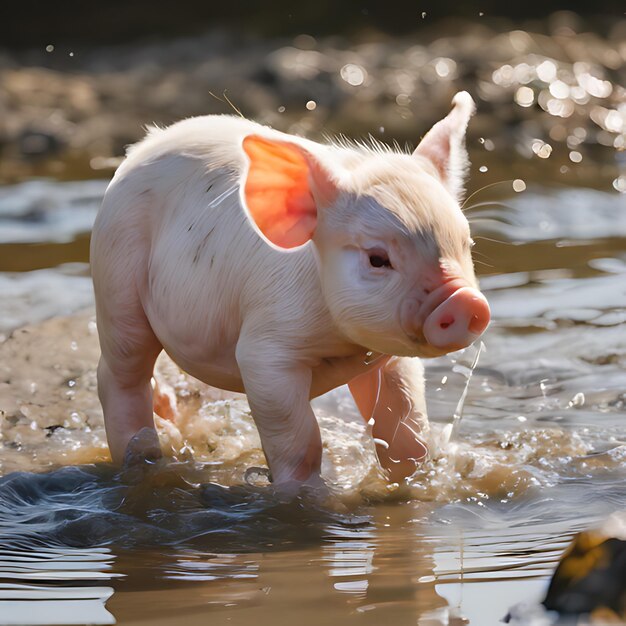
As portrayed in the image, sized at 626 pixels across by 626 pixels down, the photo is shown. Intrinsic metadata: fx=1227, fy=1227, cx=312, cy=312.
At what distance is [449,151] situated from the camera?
358cm

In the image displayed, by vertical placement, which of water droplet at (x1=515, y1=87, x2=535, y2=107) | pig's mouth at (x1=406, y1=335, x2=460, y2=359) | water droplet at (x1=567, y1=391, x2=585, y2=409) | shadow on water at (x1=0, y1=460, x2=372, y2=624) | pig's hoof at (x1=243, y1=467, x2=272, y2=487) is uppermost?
pig's mouth at (x1=406, y1=335, x2=460, y2=359)

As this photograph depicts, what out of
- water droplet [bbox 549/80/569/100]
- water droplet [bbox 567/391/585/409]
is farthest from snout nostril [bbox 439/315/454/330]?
water droplet [bbox 549/80/569/100]

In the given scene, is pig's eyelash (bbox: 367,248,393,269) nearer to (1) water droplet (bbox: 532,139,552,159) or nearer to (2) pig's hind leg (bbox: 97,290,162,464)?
(2) pig's hind leg (bbox: 97,290,162,464)

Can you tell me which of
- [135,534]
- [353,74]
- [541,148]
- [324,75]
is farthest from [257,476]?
[353,74]

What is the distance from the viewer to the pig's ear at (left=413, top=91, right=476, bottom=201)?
3.56m

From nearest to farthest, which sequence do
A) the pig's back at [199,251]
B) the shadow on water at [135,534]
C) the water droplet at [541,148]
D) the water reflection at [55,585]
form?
the water reflection at [55,585] → the shadow on water at [135,534] → the pig's back at [199,251] → the water droplet at [541,148]

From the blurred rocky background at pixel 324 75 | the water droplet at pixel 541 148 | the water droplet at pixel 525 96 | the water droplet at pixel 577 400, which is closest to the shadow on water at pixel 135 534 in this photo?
the water droplet at pixel 577 400

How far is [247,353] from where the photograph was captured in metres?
3.53

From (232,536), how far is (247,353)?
0.52 meters

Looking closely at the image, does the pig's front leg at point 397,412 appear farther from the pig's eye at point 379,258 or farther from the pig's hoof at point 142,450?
the pig's hoof at point 142,450

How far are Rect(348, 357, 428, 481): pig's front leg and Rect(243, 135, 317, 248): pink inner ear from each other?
2.07 feet

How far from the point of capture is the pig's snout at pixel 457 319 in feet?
9.96

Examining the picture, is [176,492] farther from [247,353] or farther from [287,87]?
[287,87]

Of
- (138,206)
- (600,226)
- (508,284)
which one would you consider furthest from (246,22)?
(138,206)
